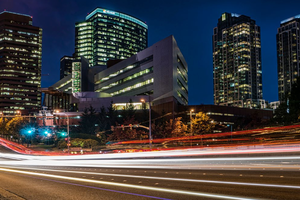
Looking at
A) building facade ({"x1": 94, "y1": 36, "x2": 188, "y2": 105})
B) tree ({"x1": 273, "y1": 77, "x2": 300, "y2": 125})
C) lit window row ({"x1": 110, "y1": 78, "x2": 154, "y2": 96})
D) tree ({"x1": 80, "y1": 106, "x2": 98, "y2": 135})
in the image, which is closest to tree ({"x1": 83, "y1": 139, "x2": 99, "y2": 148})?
tree ({"x1": 80, "y1": 106, "x2": 98, "y2": 135})

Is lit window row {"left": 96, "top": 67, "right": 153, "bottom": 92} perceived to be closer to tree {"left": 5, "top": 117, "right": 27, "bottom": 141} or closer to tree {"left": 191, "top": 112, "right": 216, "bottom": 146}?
tree {"left": 191, "top": 112, "right": 216, "bottom": 146}

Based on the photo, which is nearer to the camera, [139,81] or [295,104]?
[295,104]

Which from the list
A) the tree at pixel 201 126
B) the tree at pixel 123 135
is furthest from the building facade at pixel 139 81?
the tree at pixel 123 135

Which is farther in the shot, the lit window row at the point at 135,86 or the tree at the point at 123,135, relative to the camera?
the lit window row at the point at 135,86

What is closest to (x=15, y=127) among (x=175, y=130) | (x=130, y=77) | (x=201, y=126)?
(x=130, y=77)

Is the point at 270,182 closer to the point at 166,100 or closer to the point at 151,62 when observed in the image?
the point at 166,100

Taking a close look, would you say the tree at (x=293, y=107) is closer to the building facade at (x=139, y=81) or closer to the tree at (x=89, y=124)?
the building facade at (x=139, y=81)

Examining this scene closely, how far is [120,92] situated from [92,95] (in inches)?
691

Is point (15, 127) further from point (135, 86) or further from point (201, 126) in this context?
point (201, 126)

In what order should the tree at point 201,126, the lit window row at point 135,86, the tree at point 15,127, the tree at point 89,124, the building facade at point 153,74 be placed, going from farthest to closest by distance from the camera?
the lit window row at point 135,86 < the tree at point 15,127 < the building facade at point 153,74 < the tree at point 89,124 < the tree at point 201,126

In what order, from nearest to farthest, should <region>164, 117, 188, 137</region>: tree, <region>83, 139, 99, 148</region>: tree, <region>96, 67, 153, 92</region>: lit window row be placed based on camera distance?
<region>83, 139, 99, 148</region>: tree → <region>164, 117, 188, 137</region>: tree → <region>96, 67, 153, 92</region>: lit window row

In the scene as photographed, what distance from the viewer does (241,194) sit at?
11.1 metres

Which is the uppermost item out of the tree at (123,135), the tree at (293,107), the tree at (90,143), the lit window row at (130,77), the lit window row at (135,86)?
the lit window row at (130,77)

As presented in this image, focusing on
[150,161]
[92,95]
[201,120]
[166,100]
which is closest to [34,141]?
[92,95]
